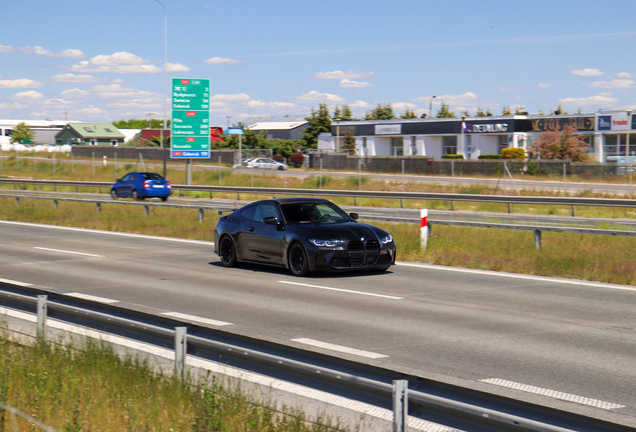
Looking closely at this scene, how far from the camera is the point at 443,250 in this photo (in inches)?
642

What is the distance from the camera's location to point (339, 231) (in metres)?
13.0

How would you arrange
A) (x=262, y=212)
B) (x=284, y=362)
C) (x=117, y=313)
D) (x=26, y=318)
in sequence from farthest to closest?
(x=262, y=212), (x=26, y=318), (x=117, y=313), (x=284, y=362)

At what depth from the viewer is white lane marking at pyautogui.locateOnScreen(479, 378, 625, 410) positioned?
5.64 m

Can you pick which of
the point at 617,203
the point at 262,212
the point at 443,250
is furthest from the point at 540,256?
the point at 617,203

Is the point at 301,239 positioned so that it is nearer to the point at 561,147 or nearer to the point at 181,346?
the point at 181,346

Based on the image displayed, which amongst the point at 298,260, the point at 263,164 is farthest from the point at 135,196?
the point at 263,164

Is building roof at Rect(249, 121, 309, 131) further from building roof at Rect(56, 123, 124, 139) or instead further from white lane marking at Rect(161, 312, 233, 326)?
white lane marking at Rect(161, 312, 233, 326)

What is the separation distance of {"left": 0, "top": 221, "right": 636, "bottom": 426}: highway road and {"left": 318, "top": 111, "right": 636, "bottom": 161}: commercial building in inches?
2307

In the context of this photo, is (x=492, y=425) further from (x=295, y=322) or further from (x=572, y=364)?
(x=295, y=322)

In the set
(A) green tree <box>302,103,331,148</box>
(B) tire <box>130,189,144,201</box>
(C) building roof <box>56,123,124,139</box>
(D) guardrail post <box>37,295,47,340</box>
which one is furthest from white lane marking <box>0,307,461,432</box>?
(C) building roof <box>56,123,124,139</box>

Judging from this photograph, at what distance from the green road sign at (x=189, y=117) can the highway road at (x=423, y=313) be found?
29.1m

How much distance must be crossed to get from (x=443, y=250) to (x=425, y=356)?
9.19 metres

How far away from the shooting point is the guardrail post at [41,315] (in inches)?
260

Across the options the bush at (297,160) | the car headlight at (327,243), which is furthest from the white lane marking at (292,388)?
the bush at (297,160)
